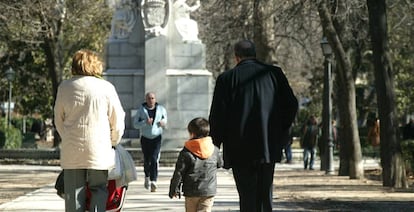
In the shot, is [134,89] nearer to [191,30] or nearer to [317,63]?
[191,30]

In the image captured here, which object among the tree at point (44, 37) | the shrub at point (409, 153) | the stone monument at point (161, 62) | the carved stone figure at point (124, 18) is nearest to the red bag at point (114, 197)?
the shrub at point (409, 153)

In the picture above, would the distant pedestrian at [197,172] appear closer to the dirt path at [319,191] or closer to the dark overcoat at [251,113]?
the dark overcoat at [251,113]

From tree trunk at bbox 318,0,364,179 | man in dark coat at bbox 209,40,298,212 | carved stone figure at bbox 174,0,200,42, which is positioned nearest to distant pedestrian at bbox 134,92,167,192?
tree trunk at bbox 318,0,364,179

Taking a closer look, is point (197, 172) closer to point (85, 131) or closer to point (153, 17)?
point (85, 131)

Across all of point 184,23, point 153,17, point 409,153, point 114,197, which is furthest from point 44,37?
point 114,197

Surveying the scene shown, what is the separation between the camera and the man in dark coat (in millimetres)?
9750

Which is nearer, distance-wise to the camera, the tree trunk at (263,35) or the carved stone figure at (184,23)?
the carved stone figure at (184,23)

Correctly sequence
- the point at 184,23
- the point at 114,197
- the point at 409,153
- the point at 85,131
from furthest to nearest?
1. the point at 184,23
2. the point at 409,153
3. the point at 114,197
4. the point at 85,131

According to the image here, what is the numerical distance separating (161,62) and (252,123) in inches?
863

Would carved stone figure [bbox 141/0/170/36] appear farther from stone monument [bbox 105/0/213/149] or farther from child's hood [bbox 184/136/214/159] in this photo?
child's hood [bbox 184/136/214/159]

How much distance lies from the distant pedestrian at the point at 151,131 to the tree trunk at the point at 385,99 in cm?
430

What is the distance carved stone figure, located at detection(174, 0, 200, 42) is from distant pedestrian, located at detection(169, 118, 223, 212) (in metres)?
20.8

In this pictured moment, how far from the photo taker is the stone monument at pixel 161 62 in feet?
103

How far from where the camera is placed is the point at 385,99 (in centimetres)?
2038
